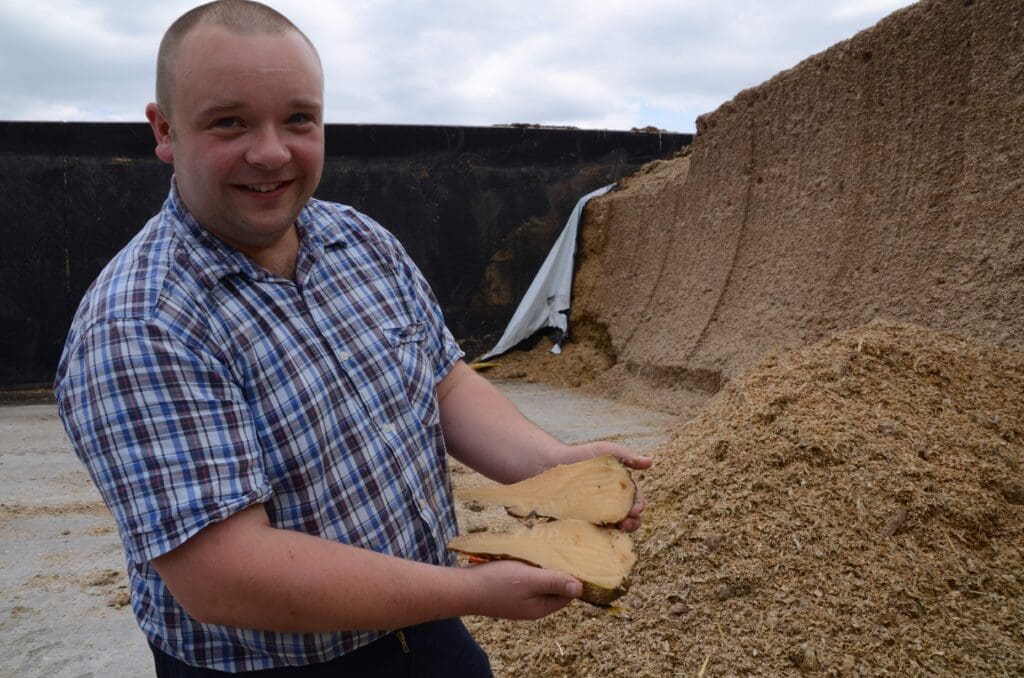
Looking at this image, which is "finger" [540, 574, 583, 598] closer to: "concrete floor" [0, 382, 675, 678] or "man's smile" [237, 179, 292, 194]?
"man's smile" [237, 179, 292, 194]

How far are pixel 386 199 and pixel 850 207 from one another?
4.65 metres

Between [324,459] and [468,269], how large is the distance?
7141 millimetres

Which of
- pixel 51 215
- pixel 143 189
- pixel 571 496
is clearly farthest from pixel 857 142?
pixel 51 215

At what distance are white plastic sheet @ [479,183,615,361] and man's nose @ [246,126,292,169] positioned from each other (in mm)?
6218

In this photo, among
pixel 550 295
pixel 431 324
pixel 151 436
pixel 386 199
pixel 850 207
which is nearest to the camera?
pixel 151 436

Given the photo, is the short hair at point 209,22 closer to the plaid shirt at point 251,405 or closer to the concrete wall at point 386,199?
the plaid shirt at point 251,405

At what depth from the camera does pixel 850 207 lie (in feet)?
14.7

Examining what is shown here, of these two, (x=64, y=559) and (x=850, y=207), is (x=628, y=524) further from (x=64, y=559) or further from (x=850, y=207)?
(x=850, y=207)

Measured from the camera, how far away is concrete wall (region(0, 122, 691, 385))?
24.2 feet

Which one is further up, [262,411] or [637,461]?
[262,411]

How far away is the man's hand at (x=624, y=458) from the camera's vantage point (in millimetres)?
1452

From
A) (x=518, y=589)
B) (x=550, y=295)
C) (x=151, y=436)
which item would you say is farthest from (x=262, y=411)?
→ (x=550, y=295)

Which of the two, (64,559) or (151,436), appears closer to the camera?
(151,436)

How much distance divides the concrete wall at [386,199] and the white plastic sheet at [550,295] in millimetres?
513
